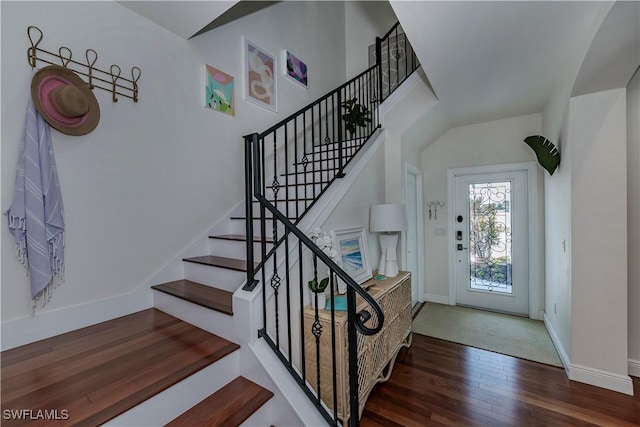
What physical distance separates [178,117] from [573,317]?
3.77 m

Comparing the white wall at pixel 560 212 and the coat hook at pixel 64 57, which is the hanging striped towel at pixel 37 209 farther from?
the white wall at pixel 560 212

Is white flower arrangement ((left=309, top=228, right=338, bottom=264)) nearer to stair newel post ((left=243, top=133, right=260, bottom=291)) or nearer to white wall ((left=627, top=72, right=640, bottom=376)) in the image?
stair newel post ((left=243, top=133, right=260, bottom=291))

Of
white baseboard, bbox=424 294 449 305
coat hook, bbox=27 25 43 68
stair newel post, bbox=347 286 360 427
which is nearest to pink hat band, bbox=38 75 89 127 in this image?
coat hook, bbox=27 25 43 68

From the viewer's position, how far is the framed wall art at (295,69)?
3541 mm

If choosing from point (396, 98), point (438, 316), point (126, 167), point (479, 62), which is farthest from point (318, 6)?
point (438, 316)

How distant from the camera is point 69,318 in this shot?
1.82 meters

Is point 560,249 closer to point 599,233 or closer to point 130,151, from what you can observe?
point 599,233

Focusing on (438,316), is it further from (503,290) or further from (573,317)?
(573,317)

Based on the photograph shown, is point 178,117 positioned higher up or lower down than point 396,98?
lower down

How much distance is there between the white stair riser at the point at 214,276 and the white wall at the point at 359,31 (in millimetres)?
4137

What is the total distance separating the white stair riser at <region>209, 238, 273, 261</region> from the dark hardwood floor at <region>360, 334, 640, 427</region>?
145 centimetres

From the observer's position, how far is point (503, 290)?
389 centimetres

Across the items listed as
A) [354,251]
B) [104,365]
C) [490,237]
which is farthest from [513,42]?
[104,365]

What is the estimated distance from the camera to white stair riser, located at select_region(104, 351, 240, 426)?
118 cm
